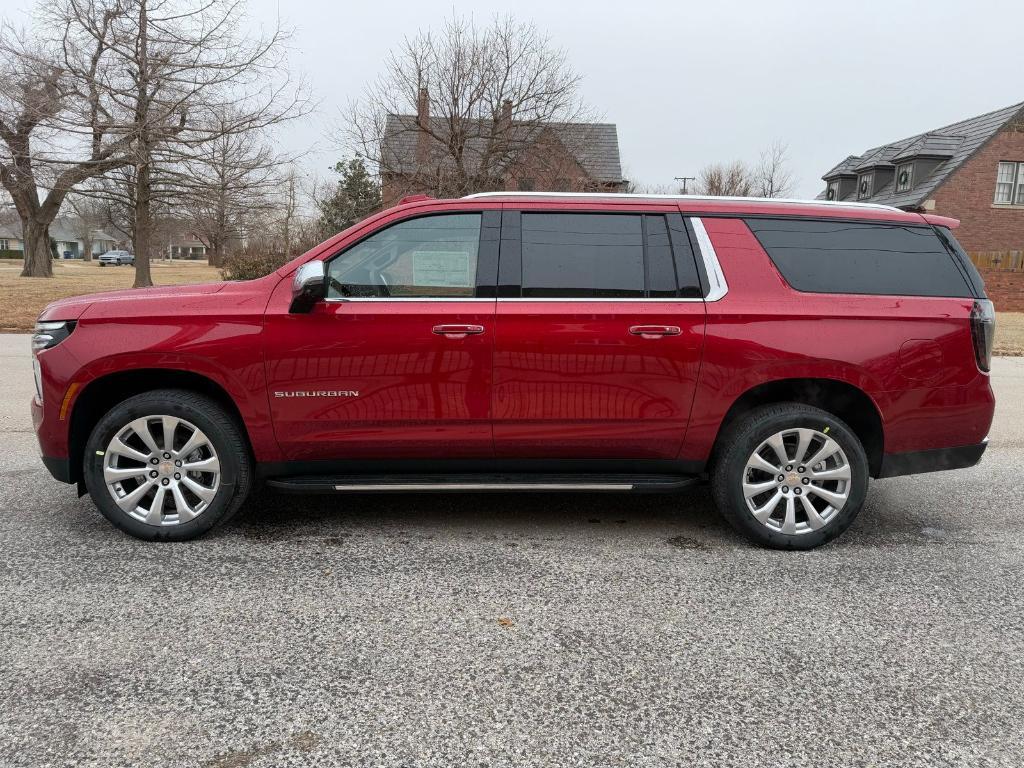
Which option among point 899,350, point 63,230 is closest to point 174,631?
point 899,350

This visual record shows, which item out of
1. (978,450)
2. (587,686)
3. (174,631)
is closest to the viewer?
(587,686)

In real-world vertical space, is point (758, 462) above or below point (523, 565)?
above

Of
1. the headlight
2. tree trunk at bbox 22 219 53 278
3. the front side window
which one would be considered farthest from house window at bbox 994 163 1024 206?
tree trunk at bbox 22 219 53 278

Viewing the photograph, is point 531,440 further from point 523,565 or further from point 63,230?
point 63,230

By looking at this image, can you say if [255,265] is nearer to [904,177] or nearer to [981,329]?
[981,329]

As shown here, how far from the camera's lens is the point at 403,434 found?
3.84m

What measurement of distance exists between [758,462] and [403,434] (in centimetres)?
186

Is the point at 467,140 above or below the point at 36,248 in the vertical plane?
above

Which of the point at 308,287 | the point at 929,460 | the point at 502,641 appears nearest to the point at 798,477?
the point at 929,460

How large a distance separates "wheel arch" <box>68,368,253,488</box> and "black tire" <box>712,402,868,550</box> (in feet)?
8.29

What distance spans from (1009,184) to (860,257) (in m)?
35.1

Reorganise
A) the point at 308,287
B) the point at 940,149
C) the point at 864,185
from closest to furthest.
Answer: the point at 308,287 → the point at 940,149 → the point at 864,185

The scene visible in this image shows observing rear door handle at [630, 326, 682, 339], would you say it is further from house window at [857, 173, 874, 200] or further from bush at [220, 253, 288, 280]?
house window at [857, 173, 874, 200]

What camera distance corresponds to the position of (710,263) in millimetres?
3875
